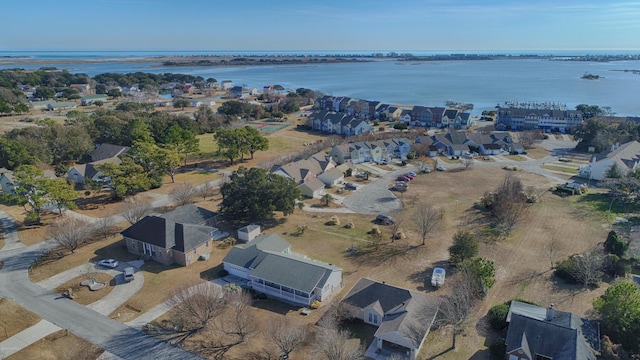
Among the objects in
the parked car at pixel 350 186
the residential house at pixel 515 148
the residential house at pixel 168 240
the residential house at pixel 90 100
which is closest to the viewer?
the residential house at pixel 168 240

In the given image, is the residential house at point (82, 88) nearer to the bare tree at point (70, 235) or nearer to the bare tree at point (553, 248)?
the bare tree at point (70, 235)

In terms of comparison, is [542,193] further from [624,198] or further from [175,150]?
[175,150]

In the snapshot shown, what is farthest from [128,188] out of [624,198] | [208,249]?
[624,198]

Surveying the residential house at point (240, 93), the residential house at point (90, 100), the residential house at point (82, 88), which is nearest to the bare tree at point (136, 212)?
the residential house at point (90, 100)

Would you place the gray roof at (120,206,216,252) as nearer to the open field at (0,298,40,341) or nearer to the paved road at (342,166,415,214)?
the open field at (0,298,40,341)

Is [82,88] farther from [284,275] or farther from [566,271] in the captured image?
[566,271]
